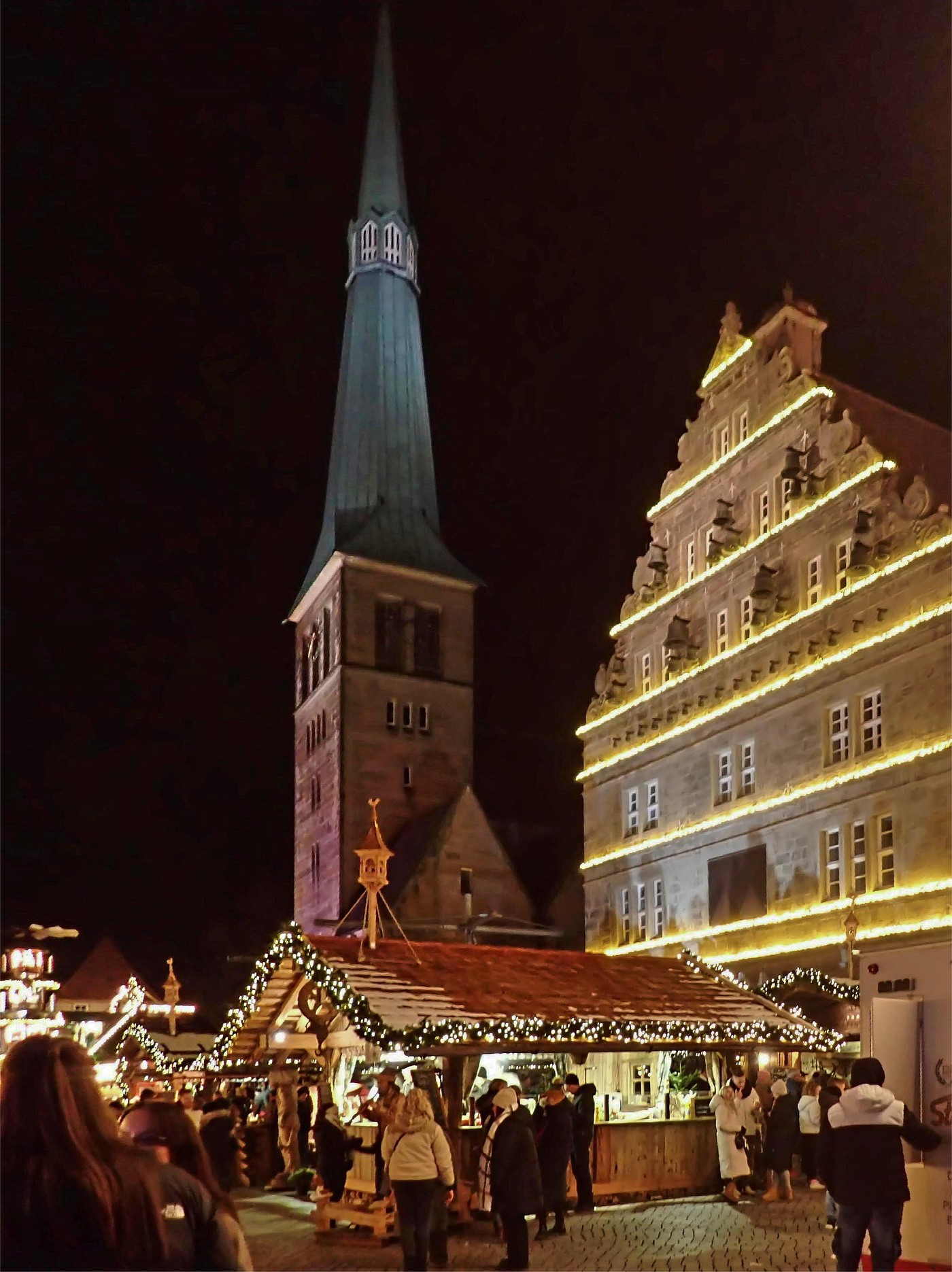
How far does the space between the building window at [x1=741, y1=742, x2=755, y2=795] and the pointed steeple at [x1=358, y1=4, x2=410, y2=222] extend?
37597 mm

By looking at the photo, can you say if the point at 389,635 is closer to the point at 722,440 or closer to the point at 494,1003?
the point at 722,440

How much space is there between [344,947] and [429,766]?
118 feet

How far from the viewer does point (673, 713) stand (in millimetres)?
34344

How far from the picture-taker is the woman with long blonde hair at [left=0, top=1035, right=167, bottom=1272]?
4027 mm

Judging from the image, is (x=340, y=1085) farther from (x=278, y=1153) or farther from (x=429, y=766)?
(x=429, y=766)

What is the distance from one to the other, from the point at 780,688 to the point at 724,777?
2.88 m

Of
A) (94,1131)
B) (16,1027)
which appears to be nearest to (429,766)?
(16,1027)

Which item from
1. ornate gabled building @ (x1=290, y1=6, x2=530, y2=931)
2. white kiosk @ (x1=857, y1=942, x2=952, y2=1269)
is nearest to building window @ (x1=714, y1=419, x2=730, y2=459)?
ornate gabled building @ (x1=290, y1=6, x2=530, y2=931)

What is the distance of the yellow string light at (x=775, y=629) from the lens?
27078 mm

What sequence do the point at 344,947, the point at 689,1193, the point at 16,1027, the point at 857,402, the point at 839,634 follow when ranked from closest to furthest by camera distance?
the point at 16,1027 → the point at 344,947 → the point at 689,1193 → the point at 839,634 → the point at 857,402

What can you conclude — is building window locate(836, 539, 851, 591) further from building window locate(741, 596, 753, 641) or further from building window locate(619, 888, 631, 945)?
building window locate(619, 888, 631, 945)

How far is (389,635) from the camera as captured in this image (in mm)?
54594

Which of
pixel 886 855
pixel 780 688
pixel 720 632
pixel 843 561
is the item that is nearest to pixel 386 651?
pixel 720 632

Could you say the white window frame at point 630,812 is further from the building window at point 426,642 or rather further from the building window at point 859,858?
the building window at point 426,642
